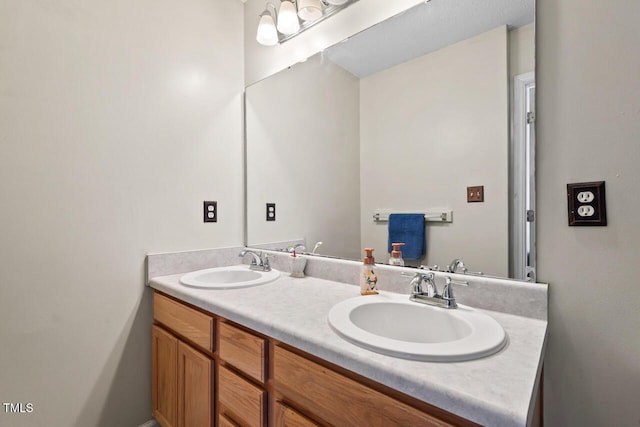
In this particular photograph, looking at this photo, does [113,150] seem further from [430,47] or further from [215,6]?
[430,47]

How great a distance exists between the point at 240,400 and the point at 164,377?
636 millimetres

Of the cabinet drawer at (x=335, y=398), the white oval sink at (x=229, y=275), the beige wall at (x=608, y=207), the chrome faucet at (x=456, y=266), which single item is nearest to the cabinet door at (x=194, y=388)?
the white oval sink at (x=229, y=275)

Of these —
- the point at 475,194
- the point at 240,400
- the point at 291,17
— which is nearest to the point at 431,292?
the point at 475,194

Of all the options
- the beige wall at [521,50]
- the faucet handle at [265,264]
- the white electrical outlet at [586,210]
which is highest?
the beige wall at [521,50]

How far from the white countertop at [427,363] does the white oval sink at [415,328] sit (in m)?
0.02

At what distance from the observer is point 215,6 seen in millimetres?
1736

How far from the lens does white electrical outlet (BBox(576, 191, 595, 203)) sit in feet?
2.59

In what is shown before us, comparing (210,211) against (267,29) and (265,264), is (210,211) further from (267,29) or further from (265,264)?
(267,29)

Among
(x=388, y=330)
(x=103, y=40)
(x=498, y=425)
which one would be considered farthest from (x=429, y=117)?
(x=103, y=40)

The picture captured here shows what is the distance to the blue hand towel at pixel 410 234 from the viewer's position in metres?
A: 1.16

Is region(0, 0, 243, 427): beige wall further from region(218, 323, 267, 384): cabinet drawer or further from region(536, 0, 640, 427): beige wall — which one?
region(536, 0, 640, 427): beige wall

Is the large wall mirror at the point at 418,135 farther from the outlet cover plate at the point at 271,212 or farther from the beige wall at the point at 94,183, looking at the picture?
the beige wall at the point at 94,183

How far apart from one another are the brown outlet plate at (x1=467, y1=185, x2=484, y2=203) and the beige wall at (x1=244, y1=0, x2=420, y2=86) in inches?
29.9

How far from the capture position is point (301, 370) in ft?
2.59
